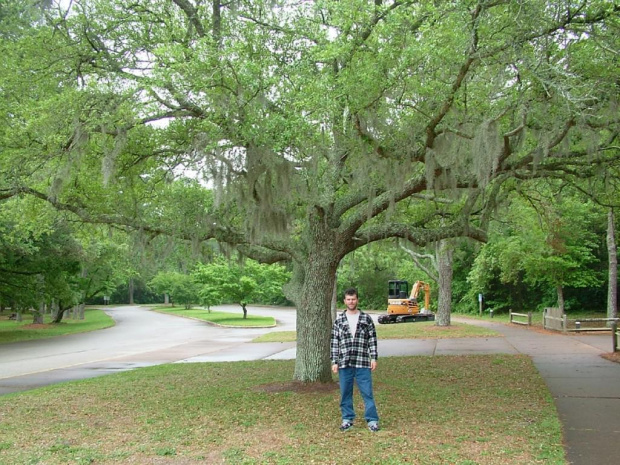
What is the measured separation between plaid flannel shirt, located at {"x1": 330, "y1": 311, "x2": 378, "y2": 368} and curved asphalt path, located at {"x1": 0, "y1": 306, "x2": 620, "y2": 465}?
6.82 ft

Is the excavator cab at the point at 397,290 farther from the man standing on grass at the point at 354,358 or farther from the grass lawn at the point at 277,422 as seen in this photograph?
the man standing on grass at the point at 354,358

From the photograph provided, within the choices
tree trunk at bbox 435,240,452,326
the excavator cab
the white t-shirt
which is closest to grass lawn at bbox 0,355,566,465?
the white t-shirt

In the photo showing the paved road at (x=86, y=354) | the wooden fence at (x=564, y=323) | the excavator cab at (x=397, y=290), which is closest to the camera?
the paved road at (x=86, y=354)

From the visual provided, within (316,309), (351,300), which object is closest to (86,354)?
(316,309)

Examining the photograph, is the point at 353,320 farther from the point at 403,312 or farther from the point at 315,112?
the point at 403,312

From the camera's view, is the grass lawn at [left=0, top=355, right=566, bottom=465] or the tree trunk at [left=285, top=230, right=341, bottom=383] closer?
the grass lawn at [left=0, top=355, right=566, bottom=465]

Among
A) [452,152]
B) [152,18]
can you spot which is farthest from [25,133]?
[452,152]

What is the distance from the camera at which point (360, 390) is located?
5613 millimetres

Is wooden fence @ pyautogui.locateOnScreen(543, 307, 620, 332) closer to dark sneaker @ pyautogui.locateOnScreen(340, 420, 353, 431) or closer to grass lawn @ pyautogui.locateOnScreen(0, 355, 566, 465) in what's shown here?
grass lawn @ pyautogui.locateOnScreen(0, 355, 566, 465)

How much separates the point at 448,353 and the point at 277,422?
27.5ft

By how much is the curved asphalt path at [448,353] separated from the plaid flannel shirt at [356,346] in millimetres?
2080

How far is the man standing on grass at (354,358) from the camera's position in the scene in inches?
218

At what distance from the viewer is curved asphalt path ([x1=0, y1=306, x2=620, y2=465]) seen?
5777mm

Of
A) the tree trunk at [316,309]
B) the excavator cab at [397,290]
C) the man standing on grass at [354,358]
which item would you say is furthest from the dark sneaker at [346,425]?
the excavator cab at [397,290]
